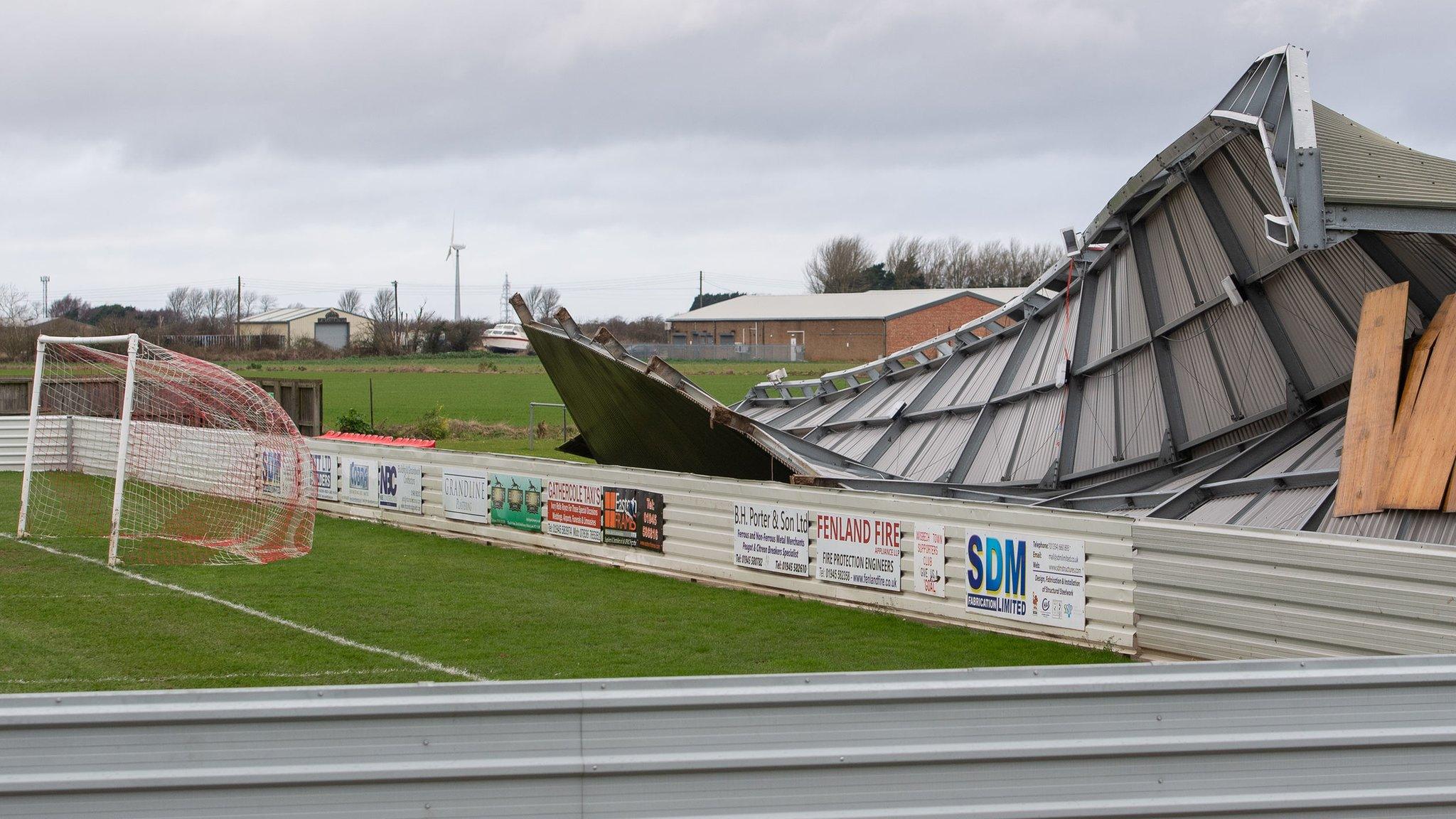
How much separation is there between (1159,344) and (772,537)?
6.25 metres

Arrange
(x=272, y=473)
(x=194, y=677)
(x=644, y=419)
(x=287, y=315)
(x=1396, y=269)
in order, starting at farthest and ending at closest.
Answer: (x=287, y=315) < (x=272, y=473) < (x=644, y=419) < (x=1396, y=269) < (x=194, y=677)

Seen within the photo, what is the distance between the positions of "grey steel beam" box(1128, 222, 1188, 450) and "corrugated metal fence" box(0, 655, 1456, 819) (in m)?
11.4

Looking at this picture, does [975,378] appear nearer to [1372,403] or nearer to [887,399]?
[887,399]

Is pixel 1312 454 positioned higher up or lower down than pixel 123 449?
higher up

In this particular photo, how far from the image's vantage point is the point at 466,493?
54.9 feet

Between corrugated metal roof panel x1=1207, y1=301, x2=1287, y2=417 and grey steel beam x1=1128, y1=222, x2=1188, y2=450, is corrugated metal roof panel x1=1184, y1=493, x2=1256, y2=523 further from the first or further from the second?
grey steel beam x1=1128, y1=222, x2=1188, y2=450

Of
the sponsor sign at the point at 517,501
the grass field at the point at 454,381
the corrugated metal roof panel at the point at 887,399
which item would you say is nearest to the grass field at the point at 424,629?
the sponsor sign at the point at 517,501

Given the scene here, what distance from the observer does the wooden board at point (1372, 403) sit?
978 cm

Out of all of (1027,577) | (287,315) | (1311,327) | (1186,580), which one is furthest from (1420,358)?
(287,315)

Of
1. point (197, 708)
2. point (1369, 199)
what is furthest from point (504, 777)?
point (1369, 199)

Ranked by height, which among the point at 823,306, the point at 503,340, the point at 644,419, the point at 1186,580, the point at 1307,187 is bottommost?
the point at 1186,580

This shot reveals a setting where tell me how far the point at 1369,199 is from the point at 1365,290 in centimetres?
231

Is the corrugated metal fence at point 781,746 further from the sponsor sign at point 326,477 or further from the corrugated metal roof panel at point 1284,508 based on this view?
the sponsor sign at point 326,477

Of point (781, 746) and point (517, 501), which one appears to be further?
point (517, 501)
